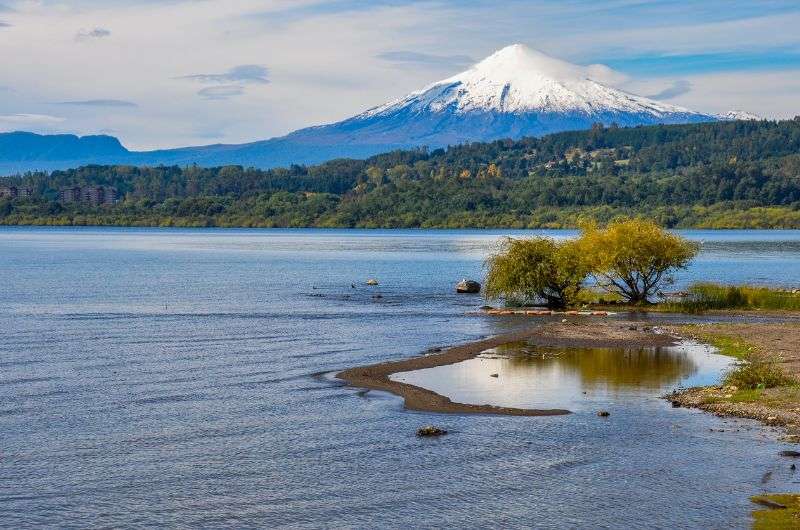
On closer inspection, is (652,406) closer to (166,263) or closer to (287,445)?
(287,445)

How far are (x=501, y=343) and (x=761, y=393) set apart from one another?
19.1 m

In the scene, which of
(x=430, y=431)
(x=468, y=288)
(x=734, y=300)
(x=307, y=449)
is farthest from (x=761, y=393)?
(x=468, y=288)

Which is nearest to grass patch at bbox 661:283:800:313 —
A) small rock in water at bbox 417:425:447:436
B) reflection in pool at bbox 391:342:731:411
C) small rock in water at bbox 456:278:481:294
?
reflection in pool at bbox 391:342:731:411

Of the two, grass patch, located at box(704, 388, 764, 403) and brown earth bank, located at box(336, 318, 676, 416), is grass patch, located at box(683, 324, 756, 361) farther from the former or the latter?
grass patch, located at box(704, 388, 764, 403)

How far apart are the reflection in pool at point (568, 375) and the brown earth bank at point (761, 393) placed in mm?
1542

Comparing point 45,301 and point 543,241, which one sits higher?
point 543,241

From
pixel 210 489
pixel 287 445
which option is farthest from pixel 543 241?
pixel 210 489

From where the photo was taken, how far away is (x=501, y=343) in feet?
175

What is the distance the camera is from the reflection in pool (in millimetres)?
37562

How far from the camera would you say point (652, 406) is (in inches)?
1398

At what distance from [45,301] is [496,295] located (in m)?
34.1

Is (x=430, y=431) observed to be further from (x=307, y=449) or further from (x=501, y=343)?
(x=501, y=343)

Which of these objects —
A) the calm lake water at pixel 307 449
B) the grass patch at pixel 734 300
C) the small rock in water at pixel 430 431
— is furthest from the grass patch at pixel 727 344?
the small rock in water at pixel 430 431

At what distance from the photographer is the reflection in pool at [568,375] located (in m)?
37.6
